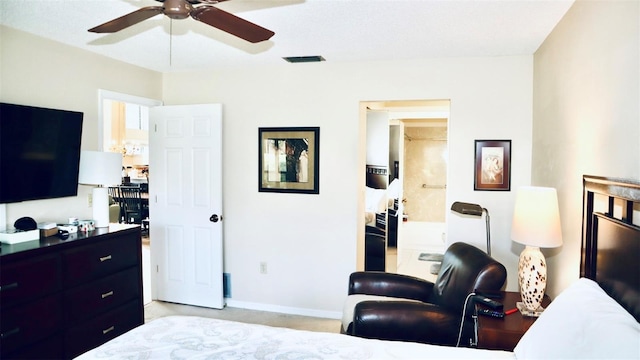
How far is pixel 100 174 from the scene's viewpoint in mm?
3246

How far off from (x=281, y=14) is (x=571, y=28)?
170 cm

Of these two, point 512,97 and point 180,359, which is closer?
point 180,359

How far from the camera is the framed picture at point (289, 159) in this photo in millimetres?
3930

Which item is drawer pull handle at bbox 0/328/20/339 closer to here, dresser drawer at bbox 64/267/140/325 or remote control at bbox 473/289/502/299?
dresser drawer at bbox 64/267/140/325

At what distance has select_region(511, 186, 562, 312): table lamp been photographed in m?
2.21

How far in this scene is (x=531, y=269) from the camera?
226 centimetres

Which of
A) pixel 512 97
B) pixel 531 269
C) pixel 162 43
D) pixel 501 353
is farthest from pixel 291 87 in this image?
pixel 501 353

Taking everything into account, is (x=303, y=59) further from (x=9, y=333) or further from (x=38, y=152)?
(x=9, y=333)


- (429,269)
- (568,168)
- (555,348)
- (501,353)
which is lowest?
(429,269)

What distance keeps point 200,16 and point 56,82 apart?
2.13m

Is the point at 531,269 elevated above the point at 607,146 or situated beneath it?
situated beneath

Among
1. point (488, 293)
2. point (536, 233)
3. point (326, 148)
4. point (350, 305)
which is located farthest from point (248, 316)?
point (536, 233)

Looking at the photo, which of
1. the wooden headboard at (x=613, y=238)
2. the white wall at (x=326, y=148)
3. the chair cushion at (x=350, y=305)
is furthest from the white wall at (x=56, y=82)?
the wooden headboard at (x=613, y=238)

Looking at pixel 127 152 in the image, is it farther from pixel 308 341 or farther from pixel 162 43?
pixel 308 341
